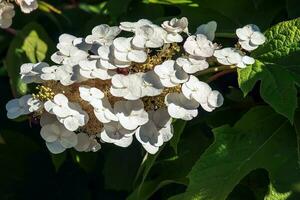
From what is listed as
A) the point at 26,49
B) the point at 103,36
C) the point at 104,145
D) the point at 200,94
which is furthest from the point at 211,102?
the point at 26,49

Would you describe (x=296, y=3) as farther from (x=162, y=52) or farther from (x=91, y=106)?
(x=91, y=106)

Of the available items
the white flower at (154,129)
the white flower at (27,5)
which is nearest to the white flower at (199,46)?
the white flower at (154,129)

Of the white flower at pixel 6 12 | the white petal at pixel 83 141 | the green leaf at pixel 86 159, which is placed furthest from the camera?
the green leaf at pixel 86 159

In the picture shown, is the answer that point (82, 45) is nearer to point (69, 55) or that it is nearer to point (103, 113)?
point (69, 55)

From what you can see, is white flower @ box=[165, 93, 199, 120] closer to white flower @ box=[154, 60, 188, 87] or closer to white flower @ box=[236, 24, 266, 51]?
white flower @ box=[154, 60, 188, 87]

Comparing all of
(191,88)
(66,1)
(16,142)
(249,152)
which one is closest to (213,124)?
(249,152)

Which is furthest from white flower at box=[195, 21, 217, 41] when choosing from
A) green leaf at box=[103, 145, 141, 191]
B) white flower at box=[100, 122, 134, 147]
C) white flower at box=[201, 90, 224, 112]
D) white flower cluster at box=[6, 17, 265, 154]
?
green leaf at box=[103, 145, 141, 191]

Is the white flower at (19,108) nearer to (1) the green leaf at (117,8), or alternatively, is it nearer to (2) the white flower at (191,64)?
(2) the white flower at (191,64)

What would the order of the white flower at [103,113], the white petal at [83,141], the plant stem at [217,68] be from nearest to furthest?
the white flower at [103,113], the white petal at [83,141], the plant stem at [217,68]
